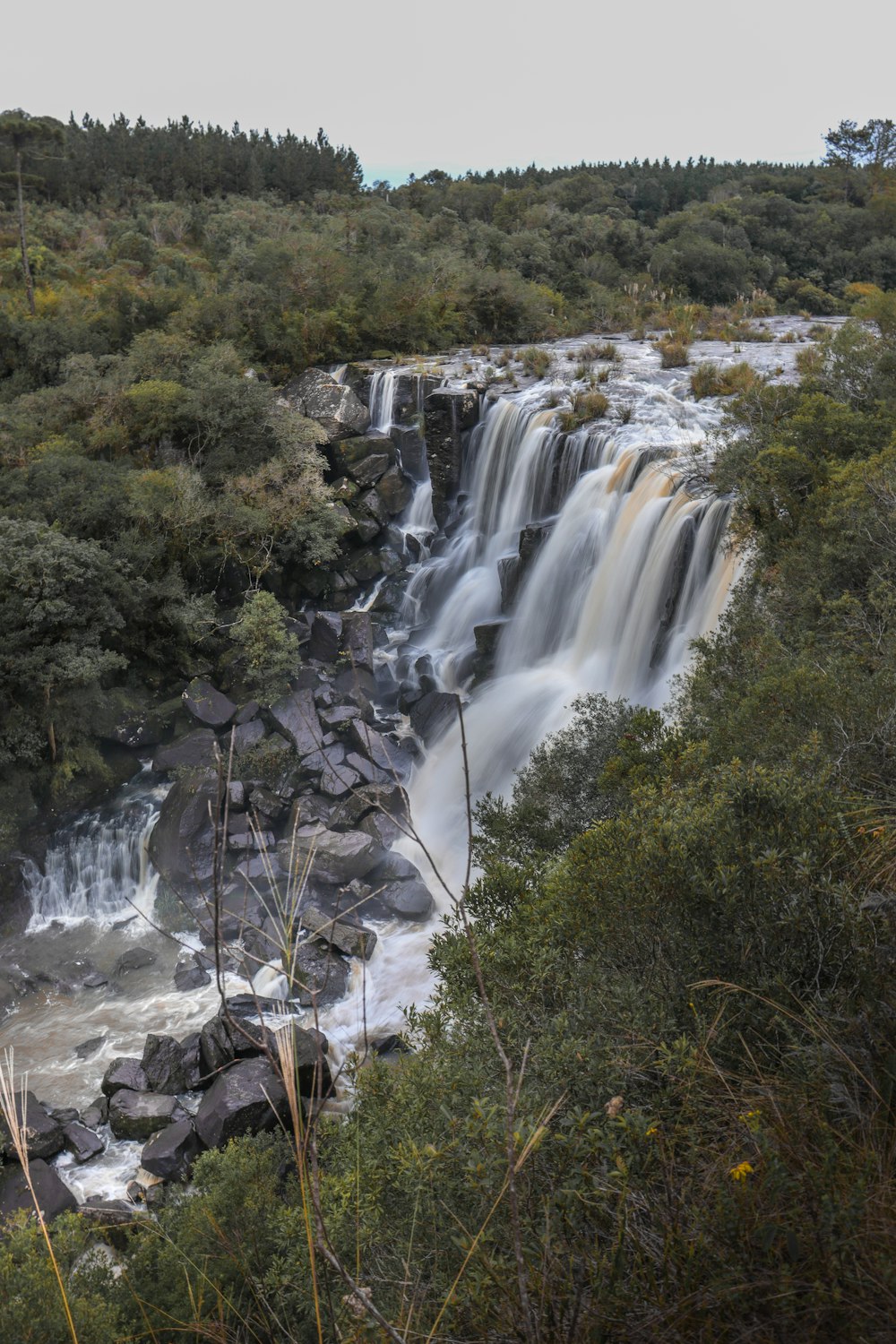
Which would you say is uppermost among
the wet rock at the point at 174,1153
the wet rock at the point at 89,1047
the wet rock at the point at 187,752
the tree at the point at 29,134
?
the tree at the point at 29,134

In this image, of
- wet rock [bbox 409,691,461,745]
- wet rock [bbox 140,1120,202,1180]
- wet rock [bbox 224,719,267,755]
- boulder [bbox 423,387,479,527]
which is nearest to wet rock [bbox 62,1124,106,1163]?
wet rock [bbox 140,1120,202,1180]

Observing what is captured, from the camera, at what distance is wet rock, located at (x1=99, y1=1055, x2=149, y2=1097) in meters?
11.0

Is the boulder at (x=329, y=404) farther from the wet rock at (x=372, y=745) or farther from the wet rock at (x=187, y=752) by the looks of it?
the wet rock at (x=187, y=752)

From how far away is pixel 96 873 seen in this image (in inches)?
601

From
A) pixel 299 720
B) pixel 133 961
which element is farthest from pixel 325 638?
pixel 133 961

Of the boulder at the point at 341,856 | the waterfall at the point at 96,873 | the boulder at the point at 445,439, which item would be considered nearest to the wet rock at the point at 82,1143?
the waterfall at the point at 96,873

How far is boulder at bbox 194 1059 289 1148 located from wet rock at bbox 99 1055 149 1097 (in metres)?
1.29

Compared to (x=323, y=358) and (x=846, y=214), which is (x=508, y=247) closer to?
(x=323, y=358)

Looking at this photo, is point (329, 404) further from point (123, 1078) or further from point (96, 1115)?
point (96, 1115)

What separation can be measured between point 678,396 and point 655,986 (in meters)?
17.4

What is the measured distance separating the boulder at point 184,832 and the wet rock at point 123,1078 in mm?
3634

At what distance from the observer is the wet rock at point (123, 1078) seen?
1098cm

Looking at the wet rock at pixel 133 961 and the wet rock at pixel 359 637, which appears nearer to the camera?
the wet rock at pixel 133 961

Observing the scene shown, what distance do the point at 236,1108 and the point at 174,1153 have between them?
933 mm
